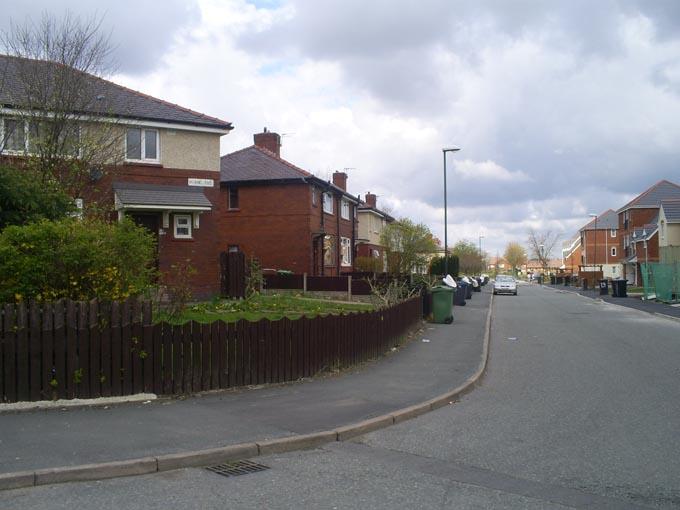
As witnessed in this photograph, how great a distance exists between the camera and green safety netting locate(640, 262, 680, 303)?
3394cm

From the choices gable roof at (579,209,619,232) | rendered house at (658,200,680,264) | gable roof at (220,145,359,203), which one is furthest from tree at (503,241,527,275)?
gable roof at (220,145,359,203)

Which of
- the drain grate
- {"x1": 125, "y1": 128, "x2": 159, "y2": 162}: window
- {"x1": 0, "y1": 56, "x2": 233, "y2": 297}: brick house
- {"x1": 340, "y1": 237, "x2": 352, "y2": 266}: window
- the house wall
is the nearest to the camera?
the drain grate

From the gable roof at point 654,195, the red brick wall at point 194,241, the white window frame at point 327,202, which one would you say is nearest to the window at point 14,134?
the red brick wall at point 194,241

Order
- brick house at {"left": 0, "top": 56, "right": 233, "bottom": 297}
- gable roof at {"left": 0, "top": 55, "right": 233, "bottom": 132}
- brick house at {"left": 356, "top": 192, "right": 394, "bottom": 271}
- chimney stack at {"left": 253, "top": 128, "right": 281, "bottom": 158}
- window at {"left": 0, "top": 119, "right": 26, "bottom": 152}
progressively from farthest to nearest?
1. brick house at {"left": 356, "top": 192, "right": 394, "bottom": 271}
2. chimney stack at {"left": 253, "top": 128, "right": 281, "bottom": 158}
3. brick house at {"left": 0, "top": 56, "right": 233, "bottom": 297}
4. gable roof at {"left": 0, "top": 55, "right": 233, "bottom": 132}
5. window at {"left": 0, "top": 119, "right": 26, "bottom": 152}

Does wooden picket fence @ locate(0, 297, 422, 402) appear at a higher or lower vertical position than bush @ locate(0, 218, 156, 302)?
lower

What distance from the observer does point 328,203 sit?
35781 mm

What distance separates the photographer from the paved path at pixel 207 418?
20.7 feet

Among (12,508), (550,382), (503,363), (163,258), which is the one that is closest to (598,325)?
(503,363)

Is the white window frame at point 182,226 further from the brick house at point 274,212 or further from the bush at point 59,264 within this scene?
the bush at point 59,264

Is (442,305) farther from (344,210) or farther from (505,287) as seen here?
(505,287)

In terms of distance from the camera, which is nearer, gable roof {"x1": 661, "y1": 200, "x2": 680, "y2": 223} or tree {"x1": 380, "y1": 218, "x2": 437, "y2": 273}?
tree {"x1": 380, "y1": 218, "x2": 437, "y2": 273}

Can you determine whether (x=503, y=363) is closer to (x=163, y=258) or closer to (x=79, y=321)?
(x=79, y=321)

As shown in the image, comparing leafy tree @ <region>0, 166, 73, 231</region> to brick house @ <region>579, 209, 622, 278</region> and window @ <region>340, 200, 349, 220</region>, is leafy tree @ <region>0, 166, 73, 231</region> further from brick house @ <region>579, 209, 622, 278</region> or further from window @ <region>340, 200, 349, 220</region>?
brick house @ <region>579, 209, 622, 278</region>

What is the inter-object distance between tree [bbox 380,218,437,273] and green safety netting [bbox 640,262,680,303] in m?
12.4
